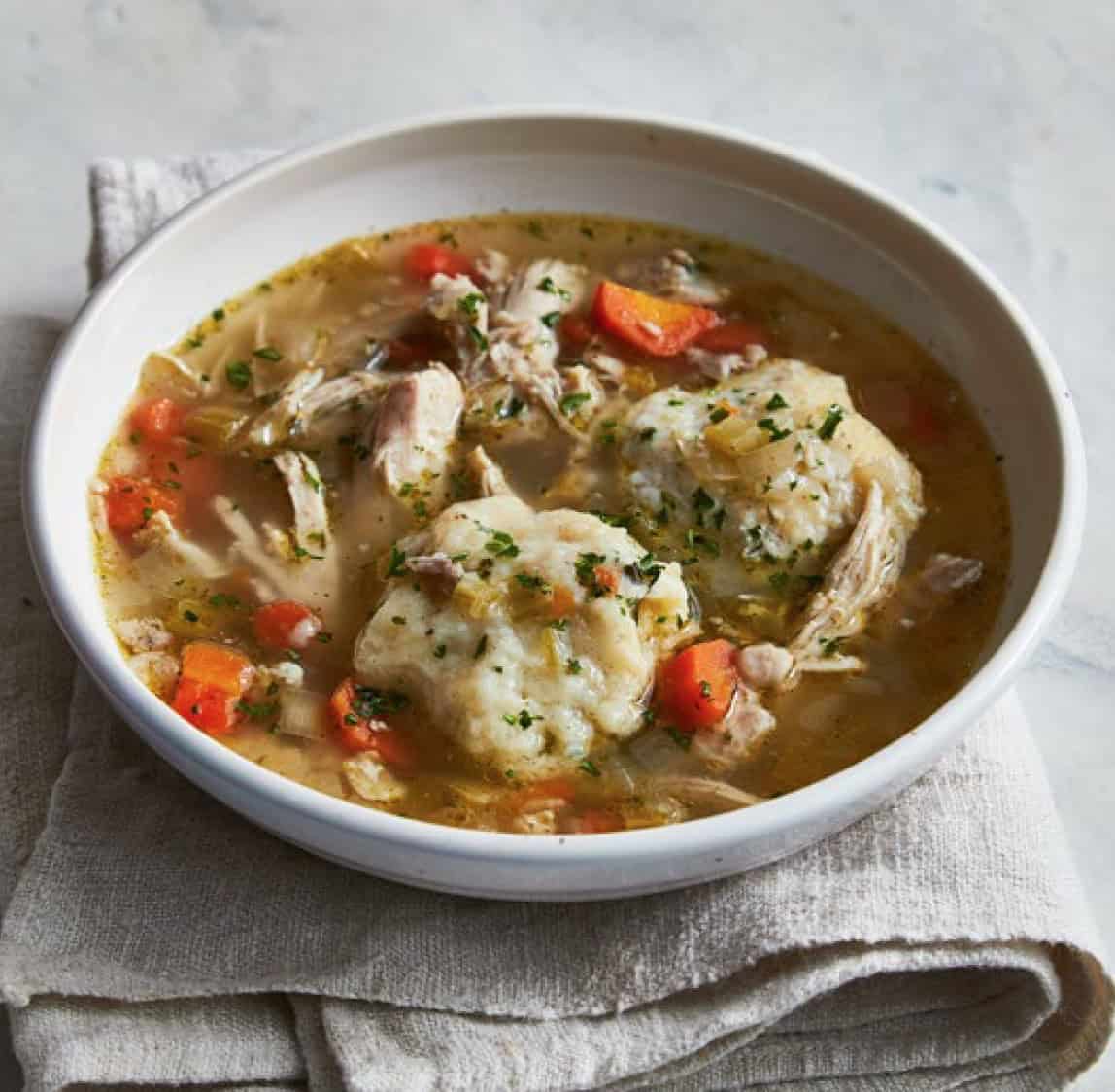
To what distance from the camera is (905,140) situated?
21.0ft

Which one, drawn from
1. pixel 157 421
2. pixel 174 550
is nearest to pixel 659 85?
pixel 157 421

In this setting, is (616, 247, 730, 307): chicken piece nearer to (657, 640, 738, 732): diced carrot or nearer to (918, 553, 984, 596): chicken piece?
(918, 553, 984, 596): chicken piece

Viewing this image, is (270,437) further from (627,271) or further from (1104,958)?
(1104,958)

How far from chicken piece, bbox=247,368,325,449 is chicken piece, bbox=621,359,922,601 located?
91 cm

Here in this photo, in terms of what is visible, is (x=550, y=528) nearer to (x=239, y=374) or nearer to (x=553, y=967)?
(x=553, y=967)

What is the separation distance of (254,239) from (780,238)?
1.57 metres

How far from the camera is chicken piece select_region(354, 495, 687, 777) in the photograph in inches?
145

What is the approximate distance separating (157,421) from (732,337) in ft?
5.34

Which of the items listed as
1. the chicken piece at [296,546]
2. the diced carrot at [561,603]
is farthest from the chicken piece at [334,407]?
the diced carrot at [561,603]

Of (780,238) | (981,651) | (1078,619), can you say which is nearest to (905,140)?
(780,238)

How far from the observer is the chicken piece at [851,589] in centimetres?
398

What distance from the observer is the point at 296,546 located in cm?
425

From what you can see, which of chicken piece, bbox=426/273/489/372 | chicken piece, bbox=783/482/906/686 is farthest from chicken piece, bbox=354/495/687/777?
chicken piece, bbox=426/273/489/372

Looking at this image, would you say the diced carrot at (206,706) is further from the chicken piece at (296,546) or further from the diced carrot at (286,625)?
the chicken piece at (296,546)
